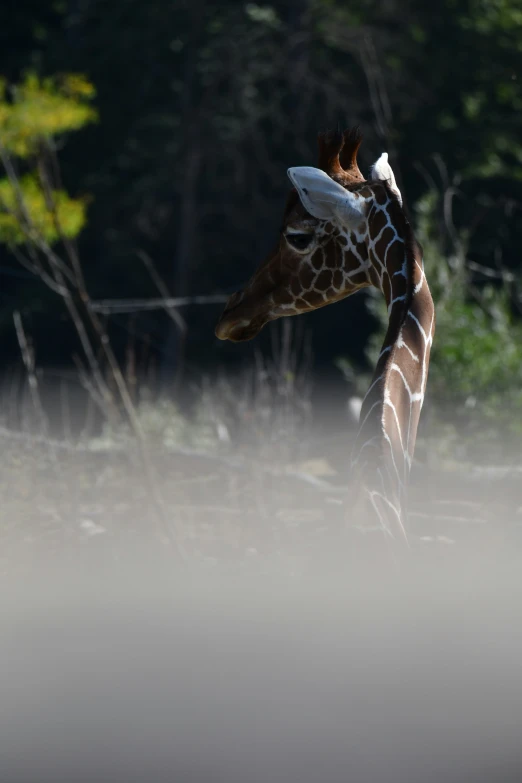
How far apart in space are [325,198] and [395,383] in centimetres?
60

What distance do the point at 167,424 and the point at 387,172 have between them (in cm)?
725

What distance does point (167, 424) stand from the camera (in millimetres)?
10320


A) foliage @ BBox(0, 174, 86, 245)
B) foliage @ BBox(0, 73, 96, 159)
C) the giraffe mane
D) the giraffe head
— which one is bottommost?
the giraffe head

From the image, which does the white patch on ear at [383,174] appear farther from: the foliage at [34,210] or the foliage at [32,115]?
the foliage at [32,115]

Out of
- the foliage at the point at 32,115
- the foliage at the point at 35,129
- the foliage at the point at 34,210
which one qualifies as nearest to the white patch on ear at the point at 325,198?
the foliage at the point at 34,210

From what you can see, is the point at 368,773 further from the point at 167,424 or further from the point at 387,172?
the point at 167,424

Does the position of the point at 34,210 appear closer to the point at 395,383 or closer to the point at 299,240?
the point at 299,240

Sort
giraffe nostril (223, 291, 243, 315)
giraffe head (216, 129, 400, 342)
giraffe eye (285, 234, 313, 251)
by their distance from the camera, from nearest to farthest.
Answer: giraffe head (216, 129, 400, 342)
giraffe eye (285, 234, 313, 251)
giraffe nostril (223, 291, 243, 315)

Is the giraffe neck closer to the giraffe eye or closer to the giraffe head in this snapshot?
the giraffe head

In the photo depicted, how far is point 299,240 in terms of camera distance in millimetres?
3262

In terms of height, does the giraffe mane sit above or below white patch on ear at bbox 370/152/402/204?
above

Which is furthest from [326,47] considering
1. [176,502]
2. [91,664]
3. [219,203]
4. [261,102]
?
[91,664]

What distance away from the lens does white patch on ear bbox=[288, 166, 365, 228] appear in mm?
2998

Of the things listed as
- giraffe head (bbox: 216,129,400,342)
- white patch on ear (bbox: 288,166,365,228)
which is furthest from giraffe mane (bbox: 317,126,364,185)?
white patch on ear (bbox: 288,166,365,228)
